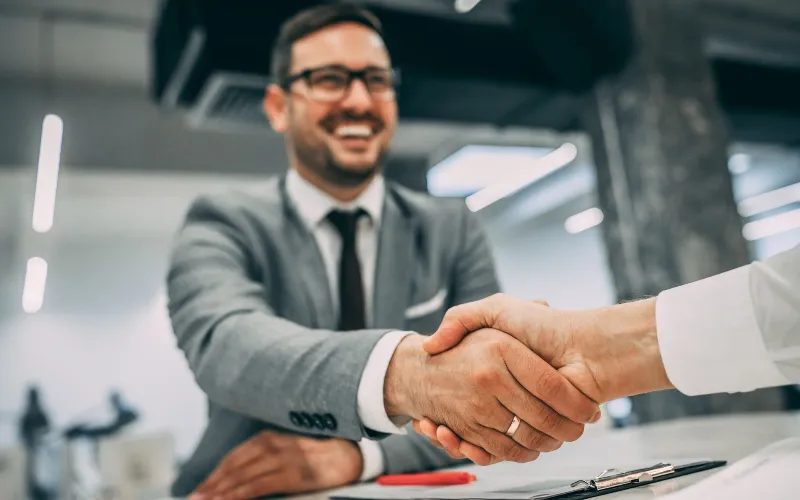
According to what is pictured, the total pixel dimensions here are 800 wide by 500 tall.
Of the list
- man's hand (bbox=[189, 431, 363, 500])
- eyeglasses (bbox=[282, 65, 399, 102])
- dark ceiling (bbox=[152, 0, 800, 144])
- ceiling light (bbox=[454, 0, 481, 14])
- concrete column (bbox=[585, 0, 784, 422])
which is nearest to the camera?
man's hand (bbox=[189, 431, 363, 500])

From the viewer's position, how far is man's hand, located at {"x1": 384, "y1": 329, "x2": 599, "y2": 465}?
0.77 m

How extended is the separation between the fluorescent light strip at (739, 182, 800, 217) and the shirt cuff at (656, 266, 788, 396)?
8.60m

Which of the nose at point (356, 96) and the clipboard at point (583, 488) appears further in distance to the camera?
the nose at point (356, 96)

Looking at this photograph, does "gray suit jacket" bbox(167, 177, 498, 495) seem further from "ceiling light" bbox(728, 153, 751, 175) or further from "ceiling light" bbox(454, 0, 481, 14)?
"ceiling light" bbox(728, 153, 751, 175)

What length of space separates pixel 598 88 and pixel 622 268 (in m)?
0.94

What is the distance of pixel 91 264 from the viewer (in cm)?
638

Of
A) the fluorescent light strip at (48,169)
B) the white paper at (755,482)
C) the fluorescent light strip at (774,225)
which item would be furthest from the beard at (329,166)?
the fluorescent light strip at (774,225)

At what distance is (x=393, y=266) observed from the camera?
51.1 inches

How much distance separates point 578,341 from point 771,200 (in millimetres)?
9175

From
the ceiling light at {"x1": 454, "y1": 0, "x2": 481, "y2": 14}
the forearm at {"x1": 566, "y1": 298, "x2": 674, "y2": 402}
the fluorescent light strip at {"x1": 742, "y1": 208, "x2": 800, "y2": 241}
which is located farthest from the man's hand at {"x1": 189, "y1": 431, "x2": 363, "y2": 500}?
the fluorescent light strip at {"x1": 742, "y1": 208, "x2": 800, "y2": 241}

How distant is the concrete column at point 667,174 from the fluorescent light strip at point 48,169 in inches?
137

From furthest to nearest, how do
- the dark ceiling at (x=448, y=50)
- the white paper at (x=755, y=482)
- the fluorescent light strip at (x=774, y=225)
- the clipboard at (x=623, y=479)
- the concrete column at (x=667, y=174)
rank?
1. the fluorescent light strip at (x=774, y=225)
2. the concrete column at (x=667, y=174)
3. the dark ceiling at (x=448, y=50)
4. the clipboard at (x=623, y=479)
5. the white paper at (x=755, y=482)

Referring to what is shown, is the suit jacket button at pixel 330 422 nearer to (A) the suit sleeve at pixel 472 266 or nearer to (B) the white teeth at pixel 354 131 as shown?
(A) the suit sleeve at pixel 472 266

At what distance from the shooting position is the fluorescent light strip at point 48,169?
14.9 feet
